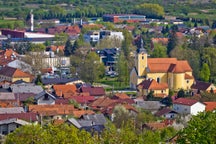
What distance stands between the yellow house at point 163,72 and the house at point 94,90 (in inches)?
96.1

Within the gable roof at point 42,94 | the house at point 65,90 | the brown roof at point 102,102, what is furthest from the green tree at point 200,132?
the house at point 65,90

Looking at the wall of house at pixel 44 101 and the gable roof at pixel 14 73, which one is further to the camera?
the gable roof at pixel 14 73

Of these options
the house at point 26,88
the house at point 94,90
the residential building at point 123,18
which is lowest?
the residential building at point 123,18

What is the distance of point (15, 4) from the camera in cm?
6950

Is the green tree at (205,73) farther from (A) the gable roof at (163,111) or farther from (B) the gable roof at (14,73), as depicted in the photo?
(A) the gable roof at (163,111)

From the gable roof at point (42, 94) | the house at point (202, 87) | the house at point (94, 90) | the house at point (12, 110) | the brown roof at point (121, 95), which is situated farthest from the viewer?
the house at point (202, 87)

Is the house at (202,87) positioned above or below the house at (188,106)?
below

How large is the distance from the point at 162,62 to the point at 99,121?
897cm

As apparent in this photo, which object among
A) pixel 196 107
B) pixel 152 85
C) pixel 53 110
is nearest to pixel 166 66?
pixel 152 85

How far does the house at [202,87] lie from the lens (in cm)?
2923

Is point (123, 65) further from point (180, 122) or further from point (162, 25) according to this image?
point (162, 25)

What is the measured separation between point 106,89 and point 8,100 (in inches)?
219

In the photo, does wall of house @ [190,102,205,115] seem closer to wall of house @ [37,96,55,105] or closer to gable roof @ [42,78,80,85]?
wall of house @ [37,96,55,105]

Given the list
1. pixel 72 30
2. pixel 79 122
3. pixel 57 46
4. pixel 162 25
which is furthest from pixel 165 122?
pixel 162 25
